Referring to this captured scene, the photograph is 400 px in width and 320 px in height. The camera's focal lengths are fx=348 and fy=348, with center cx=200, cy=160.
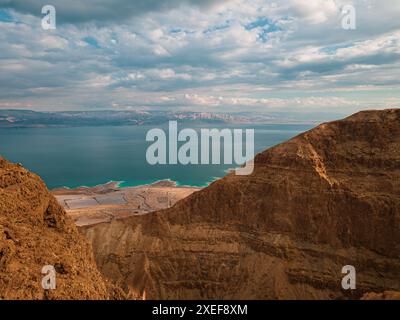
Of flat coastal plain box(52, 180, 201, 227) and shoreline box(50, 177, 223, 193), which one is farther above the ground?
shoreline box(50, 177, 223, 193)

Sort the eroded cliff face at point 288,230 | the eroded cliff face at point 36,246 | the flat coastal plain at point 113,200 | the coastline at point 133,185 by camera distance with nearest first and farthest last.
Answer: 1. the eroded cliff face at point 36,246
2. the eroded cliff face at point 288,230
3. the flat coastal plain at point 113,200
4. the coastline at point 133,185

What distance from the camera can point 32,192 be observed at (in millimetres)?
24328

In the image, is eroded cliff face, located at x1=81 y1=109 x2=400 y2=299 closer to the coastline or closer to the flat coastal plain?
the flat coastal plain

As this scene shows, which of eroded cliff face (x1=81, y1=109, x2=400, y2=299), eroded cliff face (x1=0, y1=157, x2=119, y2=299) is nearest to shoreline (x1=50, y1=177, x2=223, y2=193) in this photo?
eroded cliff face (x1=81, y1=109, x2=400, y2=299)

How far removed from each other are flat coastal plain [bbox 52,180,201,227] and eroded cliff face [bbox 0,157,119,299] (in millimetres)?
72064

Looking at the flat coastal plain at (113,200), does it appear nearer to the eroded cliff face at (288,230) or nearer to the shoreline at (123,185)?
the shoreline at (123,185)

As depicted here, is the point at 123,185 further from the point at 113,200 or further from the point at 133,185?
the point at 113,200

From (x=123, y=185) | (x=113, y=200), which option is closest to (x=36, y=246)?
(x=113, y=200)

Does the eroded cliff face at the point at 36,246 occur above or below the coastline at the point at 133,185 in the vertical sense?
above

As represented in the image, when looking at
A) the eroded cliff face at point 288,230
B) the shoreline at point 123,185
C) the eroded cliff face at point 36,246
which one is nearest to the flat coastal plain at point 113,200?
the shoreline at point 123,185

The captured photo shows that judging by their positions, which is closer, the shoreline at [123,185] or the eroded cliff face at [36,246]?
the eroded cliff face at [36,246]

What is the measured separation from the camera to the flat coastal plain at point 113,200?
102 m

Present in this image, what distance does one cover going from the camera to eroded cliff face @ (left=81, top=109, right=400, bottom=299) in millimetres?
44938

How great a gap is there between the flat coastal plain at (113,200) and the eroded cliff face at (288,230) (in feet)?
153
